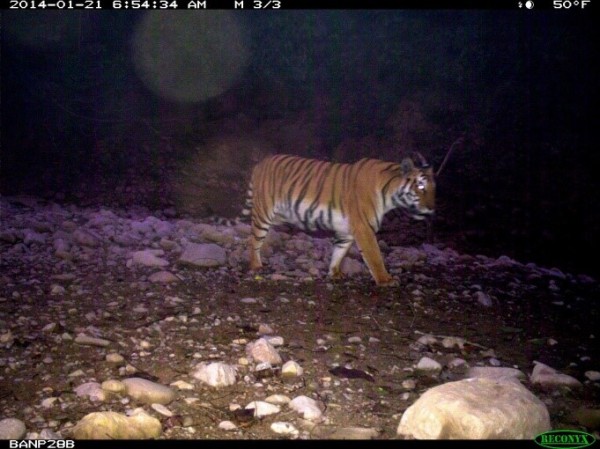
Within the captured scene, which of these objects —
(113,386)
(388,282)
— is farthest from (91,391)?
(388,282)

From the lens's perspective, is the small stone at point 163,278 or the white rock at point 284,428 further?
the small stone at point 163,278

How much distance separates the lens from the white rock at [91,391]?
9.67ft

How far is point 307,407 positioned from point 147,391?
2.95 ft

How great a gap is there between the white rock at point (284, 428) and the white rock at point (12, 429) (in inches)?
49.1

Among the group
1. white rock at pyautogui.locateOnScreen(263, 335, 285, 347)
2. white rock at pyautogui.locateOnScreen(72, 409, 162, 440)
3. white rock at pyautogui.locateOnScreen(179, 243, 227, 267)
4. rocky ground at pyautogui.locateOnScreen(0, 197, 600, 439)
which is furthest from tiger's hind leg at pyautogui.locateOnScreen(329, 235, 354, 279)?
white rock at pyautogui.locateOnScreen(72, 409, 162, 440)

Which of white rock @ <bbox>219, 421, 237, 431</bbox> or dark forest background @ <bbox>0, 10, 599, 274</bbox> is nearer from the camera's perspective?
white rock @ <bbox>219, 421, 237, 431</bbox>

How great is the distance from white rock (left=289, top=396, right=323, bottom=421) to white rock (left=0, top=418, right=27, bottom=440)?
1371mm

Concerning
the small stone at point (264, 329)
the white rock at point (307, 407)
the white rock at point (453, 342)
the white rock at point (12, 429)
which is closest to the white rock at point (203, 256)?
the small stone at point (264, 329)

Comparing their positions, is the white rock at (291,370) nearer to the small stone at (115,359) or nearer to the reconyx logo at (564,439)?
the small stone at (115,359)

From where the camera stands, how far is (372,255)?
5535 millimetres

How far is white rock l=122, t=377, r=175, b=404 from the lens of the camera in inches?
115

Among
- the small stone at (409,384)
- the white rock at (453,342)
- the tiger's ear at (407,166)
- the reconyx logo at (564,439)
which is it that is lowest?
the white rock at (453,342)

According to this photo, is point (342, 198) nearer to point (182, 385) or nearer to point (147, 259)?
point (147, 259)

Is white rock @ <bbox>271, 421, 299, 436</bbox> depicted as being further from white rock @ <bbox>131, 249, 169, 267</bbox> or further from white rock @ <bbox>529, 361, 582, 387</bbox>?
white rock @ <bbox>131, 249, 169, 267</bbox>
